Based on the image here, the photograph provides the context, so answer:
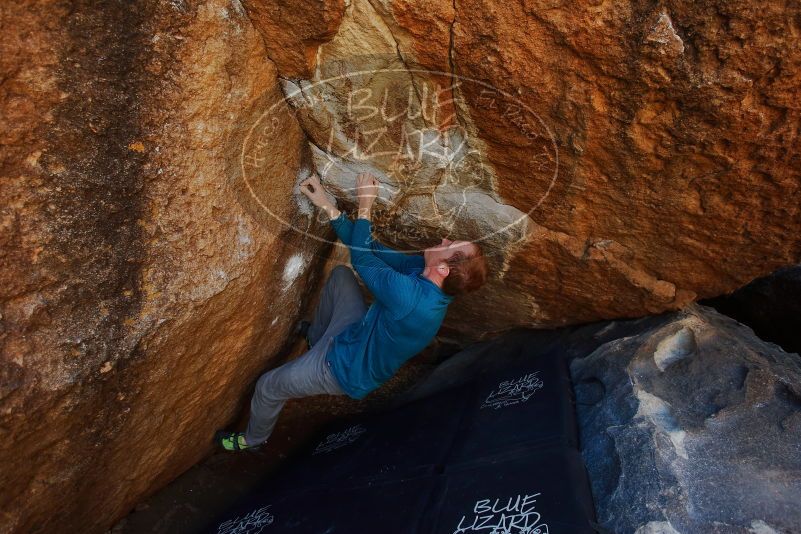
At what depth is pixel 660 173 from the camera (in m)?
1.92

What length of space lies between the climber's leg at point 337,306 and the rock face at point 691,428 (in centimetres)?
99

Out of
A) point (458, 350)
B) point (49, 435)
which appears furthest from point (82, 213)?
point (458, 350)

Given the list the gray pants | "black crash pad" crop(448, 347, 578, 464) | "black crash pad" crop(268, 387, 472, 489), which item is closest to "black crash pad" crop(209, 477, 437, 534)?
"black crash pad" crop(268, 387, 472, 489)

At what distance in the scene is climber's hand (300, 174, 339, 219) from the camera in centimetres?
217

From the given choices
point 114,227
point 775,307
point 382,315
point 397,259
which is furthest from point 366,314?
point 775,307

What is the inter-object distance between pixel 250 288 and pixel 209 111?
0.68 m

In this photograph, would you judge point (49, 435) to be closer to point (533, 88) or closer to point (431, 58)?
point (431, 58)

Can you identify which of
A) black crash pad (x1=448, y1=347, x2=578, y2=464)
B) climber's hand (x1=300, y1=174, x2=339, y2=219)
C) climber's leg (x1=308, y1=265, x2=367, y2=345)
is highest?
climber's hand (x1=300, y1=174, x2=339, y2=219)

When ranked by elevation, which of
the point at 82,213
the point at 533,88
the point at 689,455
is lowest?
the point at 689,455

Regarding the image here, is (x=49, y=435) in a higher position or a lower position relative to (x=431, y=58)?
lower

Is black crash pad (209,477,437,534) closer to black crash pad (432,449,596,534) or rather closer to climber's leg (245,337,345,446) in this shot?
black crash pad (432,449,596,534)

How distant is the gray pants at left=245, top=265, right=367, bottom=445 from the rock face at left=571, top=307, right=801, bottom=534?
1.02 m

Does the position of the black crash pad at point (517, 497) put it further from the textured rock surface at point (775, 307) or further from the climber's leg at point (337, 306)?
the textured rock surface at point (775, 307)

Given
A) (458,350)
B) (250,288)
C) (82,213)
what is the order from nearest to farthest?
(82,213)
(250,288)
(458,350)
